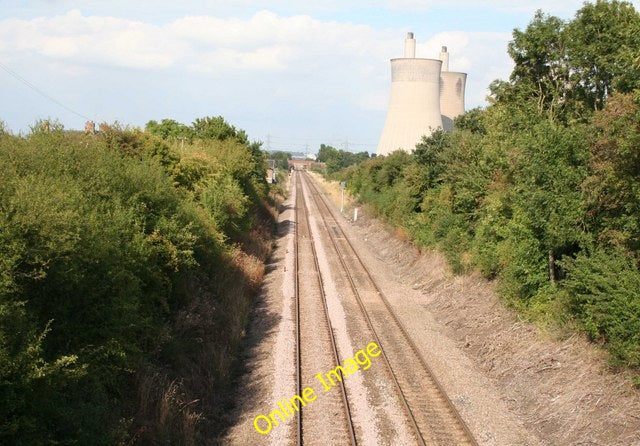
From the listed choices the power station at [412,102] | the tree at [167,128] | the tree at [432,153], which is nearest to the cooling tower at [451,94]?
the power station at [412,102]

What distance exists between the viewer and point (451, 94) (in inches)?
2985

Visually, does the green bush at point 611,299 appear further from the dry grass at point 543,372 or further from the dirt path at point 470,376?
the dirt path at point 470,376

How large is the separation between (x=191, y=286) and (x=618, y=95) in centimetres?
1216

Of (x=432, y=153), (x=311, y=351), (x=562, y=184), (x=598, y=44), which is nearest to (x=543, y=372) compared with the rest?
(x=562, y=184)

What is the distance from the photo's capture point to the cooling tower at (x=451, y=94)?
7456 centimetres

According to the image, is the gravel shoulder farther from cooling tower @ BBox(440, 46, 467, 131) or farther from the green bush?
cooling tower @ BBox(440, 46, 467, 131)

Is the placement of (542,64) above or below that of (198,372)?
above

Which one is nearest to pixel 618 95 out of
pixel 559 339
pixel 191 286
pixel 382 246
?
pixel 559 339

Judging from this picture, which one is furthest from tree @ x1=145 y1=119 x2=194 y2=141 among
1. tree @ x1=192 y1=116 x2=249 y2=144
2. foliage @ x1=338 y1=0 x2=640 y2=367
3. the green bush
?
the green bush

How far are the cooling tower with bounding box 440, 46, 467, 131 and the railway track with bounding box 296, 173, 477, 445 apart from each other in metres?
51.6

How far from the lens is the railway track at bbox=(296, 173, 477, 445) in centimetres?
1233

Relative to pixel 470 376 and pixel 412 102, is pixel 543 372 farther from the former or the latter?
pixel 412 102

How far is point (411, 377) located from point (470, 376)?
165 centimetres

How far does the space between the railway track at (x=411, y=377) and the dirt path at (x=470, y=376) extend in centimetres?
29
